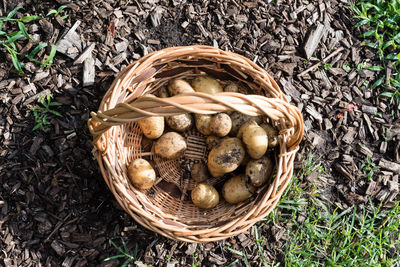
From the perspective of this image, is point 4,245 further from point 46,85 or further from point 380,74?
point 380,74

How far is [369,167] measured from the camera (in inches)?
112

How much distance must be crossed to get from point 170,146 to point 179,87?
15.6 inches

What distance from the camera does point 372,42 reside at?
3076 millimetres

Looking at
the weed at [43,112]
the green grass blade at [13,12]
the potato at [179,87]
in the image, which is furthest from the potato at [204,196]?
the green grass blade at [13,12]

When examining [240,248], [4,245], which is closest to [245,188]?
[240,248]

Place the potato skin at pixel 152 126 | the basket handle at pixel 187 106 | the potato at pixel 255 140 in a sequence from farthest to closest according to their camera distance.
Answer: the potato skin at pixel 152 126
the potato at pixel 255 140
the basket handle at pixel 187 106

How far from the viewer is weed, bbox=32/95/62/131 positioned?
2.52 meters

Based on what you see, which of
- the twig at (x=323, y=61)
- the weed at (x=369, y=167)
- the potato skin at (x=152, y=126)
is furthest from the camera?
the twig at (x=323, y=61)

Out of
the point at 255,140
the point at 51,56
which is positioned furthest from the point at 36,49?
the point at 255,140

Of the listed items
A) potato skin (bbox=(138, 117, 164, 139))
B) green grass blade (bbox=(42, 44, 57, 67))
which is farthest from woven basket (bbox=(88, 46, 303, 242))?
green grass blade (bbox=(42, 44, 57, 67))

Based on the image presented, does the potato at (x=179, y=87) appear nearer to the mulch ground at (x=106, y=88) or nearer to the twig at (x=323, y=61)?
the mulch ground at (x=106, y=88)

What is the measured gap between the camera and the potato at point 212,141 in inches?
98.5

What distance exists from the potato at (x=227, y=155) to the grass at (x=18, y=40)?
4.33 feet

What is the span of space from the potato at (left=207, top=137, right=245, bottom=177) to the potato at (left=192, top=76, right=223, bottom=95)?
1.24ft
